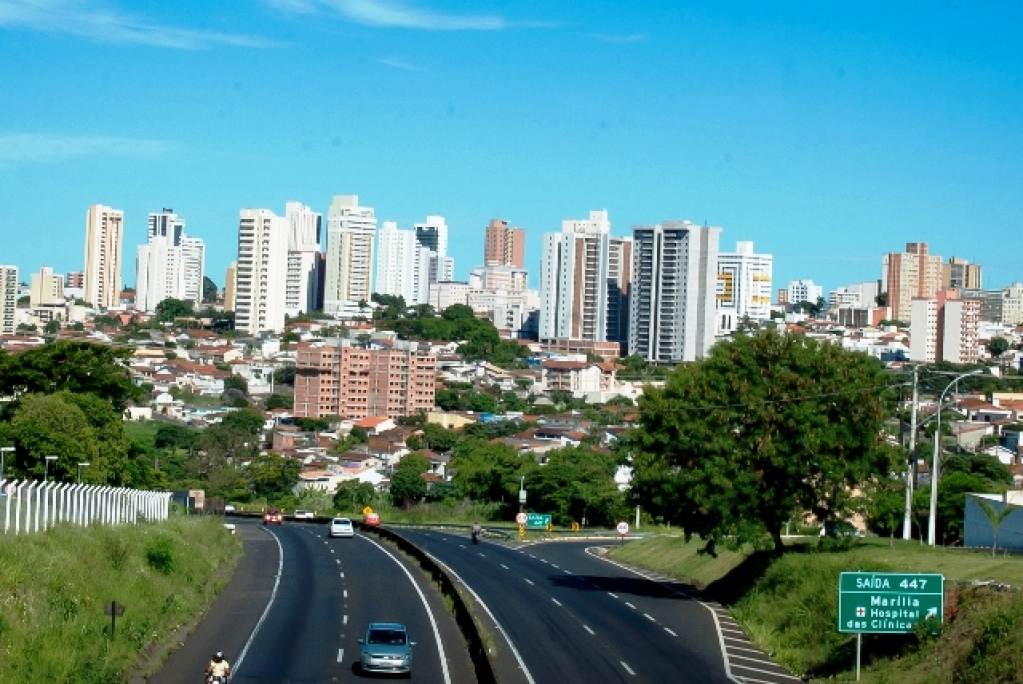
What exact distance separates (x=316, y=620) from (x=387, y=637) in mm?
8803

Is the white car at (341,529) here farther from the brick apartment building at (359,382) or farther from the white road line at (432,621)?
the brick apartment building at (359,382)

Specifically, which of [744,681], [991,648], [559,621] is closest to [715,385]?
[559,621]

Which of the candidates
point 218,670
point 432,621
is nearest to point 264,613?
point 432,621

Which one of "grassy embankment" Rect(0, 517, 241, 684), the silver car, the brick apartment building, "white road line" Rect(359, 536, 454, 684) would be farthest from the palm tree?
the brick apartment building

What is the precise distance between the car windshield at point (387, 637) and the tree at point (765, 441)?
15.6m

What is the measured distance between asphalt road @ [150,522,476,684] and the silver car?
0.45 meters

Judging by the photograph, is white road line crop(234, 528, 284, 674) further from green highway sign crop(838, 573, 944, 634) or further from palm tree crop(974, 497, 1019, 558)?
palm tree crop(974, 497, 1019, 558)

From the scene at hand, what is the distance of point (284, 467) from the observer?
390ft

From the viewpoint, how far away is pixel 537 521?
82.5 metres

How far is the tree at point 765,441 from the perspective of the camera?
4488 cm

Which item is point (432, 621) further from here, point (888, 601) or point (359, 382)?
point (359, 382)

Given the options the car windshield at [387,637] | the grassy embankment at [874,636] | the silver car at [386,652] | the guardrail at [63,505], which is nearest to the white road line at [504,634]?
the silver car at [386,652]

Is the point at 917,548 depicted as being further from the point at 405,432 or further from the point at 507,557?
the point at 405,432

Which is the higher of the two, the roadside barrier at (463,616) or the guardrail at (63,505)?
the guardrail at (63,505)
